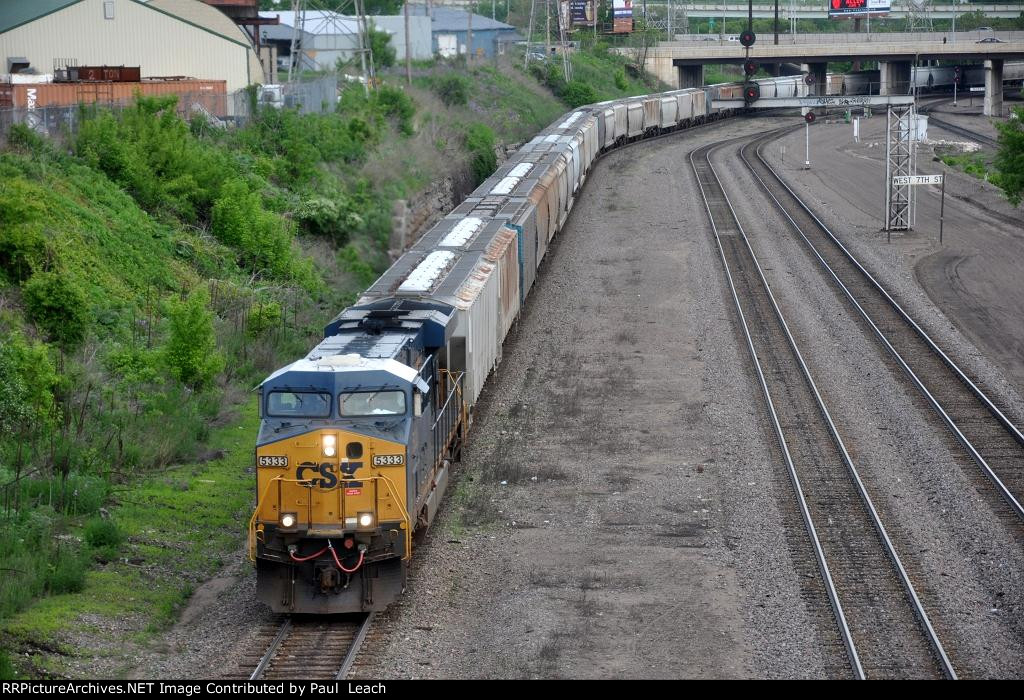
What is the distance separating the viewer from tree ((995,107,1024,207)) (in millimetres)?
42688

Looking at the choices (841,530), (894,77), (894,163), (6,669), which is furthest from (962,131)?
(6,669)

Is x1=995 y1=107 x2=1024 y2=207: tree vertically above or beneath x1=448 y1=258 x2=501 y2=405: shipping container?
above

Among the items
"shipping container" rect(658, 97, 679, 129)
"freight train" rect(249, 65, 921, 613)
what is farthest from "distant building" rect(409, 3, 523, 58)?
"freight train" rect(249, 65, 921, 613)

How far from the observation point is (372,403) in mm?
15234

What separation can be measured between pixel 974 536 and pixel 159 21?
137ft

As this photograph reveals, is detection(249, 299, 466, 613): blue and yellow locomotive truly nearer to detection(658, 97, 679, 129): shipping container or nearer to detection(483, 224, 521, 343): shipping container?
detection(483, 224, 521, 343): shipping container

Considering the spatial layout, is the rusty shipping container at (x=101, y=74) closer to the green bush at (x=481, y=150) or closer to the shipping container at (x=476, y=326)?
the green bush at (x=481, y=150)

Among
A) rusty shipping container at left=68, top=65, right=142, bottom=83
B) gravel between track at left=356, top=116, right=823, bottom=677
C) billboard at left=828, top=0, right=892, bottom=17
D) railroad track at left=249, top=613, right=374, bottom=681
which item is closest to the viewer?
railroad track at left=249, top=613, right=374, bottom=681

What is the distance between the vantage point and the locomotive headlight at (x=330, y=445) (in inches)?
584

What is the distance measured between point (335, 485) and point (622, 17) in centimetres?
10715

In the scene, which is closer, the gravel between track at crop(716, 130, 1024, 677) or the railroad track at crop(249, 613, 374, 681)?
the railroad track at crop(249, 613, 374, 681)

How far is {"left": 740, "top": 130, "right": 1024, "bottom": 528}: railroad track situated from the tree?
6.83m
